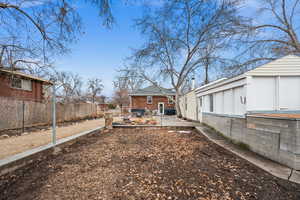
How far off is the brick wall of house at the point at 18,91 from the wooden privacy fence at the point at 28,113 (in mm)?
2343

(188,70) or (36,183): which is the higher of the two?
(188,70)

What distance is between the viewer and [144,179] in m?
2.61

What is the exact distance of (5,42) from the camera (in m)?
4.46

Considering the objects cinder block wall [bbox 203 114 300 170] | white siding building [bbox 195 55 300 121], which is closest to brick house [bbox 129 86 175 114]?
cinder block wall [bbox 203 114 300 170]

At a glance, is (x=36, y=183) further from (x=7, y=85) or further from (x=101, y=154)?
(x=7, y=85)

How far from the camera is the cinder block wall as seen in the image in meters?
2.96

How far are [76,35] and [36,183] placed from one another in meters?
3.70

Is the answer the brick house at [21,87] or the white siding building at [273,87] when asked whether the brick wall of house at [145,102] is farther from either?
the white siding building at [273,87]

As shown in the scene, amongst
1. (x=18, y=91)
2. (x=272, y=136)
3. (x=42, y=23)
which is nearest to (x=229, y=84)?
(x=272, y=136)

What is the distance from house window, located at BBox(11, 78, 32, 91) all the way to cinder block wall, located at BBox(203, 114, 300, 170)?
14.9m

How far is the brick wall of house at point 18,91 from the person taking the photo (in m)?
10.4

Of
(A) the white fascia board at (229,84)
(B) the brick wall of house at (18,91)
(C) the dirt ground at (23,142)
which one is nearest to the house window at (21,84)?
(B) the brick wall of house at (18,91)

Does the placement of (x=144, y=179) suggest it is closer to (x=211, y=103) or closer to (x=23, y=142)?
(x=23, y=142)

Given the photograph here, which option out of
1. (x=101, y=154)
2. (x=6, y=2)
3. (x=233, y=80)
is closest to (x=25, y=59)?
(x=6, y=2)
